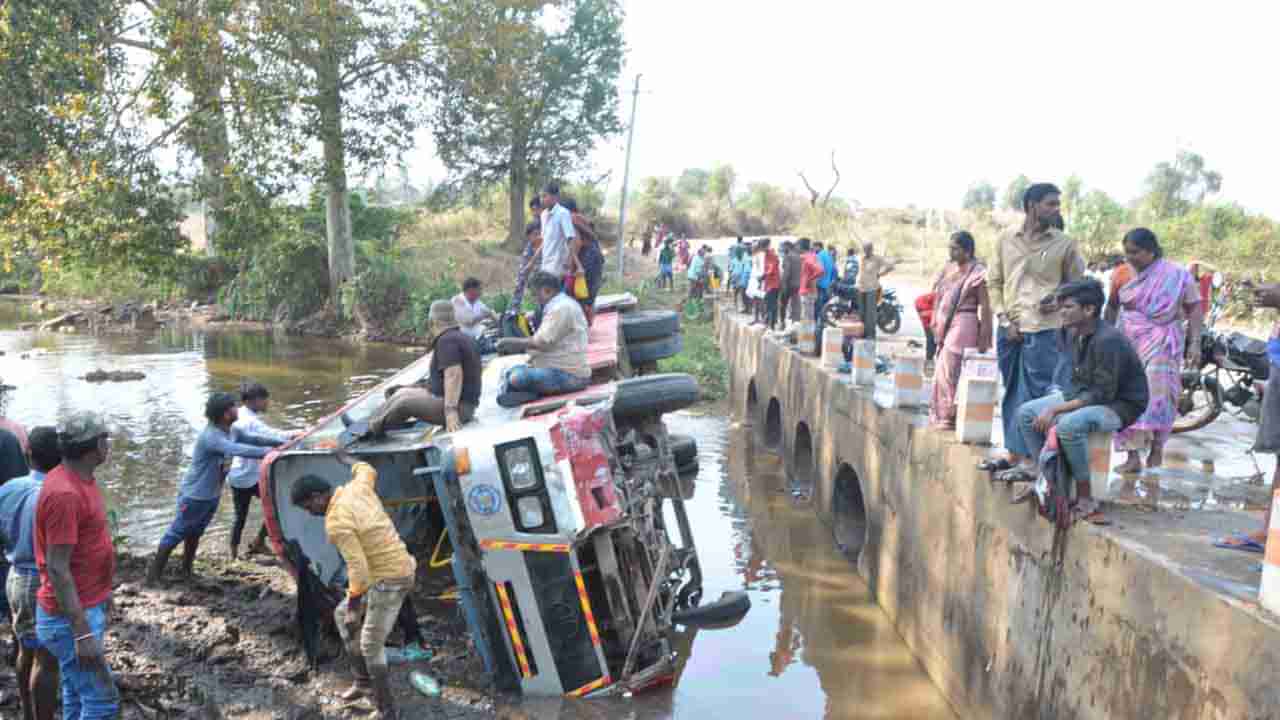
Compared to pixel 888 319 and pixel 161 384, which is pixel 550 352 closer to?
pixel 888 319

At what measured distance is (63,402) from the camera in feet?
57.2

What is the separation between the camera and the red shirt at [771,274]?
18.0 m

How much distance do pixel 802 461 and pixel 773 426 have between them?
2581mm

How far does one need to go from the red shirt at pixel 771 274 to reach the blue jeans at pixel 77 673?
1448 cm

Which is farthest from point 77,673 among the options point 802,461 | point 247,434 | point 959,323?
point 802,461

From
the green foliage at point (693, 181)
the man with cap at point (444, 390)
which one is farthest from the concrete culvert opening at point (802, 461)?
the green foliage at point (693, 181)

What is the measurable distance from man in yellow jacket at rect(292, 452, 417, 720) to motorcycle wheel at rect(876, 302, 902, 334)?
53.4 feet

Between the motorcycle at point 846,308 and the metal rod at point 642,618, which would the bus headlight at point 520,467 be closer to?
the metal rod at point 642,618

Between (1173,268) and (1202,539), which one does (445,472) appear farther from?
(1173,268)

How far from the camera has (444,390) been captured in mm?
7148

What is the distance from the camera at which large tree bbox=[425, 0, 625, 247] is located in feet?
76.4

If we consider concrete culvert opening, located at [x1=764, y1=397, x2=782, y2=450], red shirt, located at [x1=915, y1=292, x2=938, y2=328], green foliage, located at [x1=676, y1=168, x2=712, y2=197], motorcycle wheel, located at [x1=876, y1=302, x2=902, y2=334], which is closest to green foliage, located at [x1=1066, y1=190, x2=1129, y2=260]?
motorcycle wheel, located at [x1=876, y1=302, x2=902, y2=334]

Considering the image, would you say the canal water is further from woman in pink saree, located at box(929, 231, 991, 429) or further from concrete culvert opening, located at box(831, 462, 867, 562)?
woman in pink saree, located at box(929, 231, 991, 429)

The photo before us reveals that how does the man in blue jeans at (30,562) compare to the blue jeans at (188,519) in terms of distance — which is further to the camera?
the blue jeans at (188,519)
